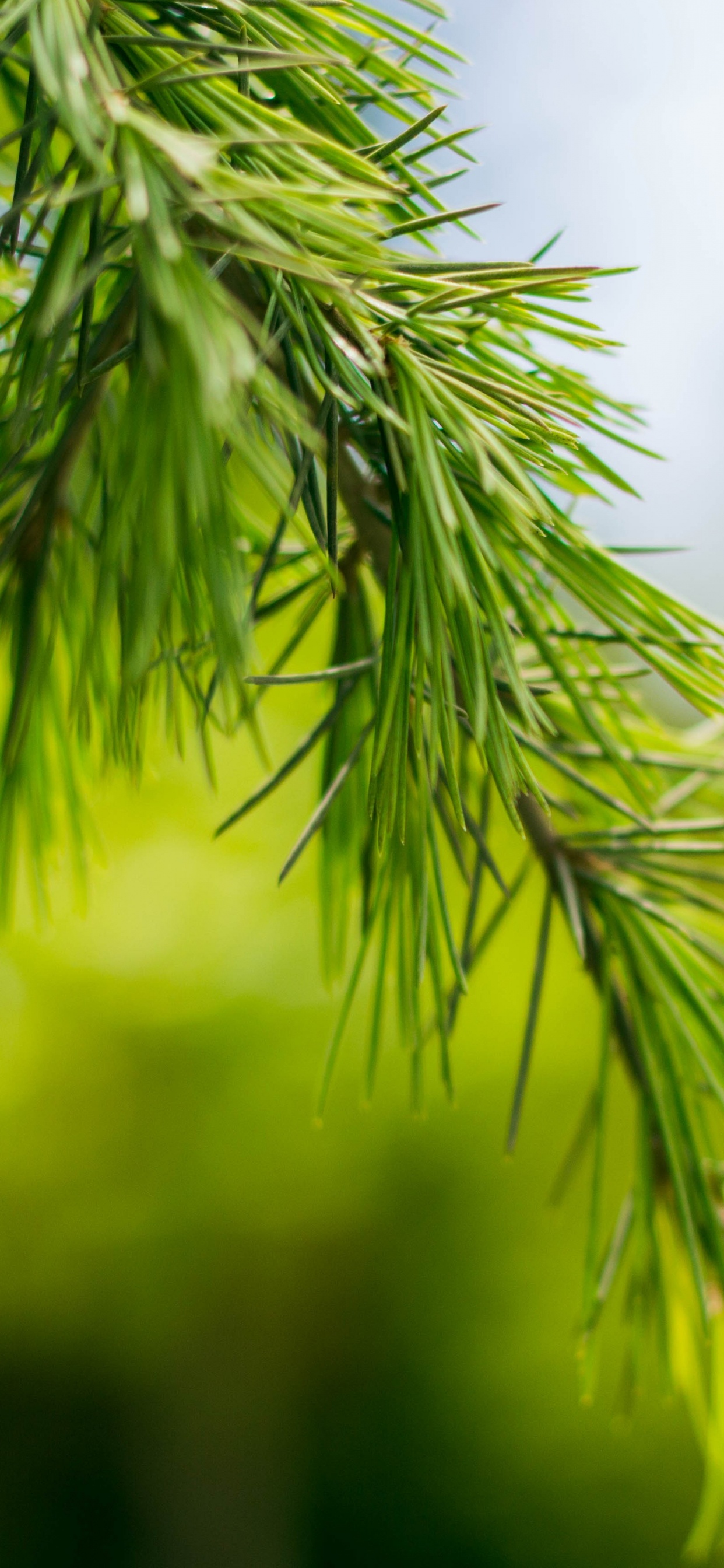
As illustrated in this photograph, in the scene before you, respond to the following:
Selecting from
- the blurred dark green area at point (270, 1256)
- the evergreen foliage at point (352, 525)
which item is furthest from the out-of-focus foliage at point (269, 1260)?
the evergreen foliage at point (352, 525)

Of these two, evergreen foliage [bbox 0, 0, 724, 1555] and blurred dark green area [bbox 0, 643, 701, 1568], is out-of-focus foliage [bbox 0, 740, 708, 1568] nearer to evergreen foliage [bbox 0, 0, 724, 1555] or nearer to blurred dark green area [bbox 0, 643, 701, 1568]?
blurred dark green area [bbox 0, 643, 701, 1568]

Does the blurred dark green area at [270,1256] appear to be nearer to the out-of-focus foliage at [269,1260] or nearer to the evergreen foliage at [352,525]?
the out-of-focus foliage at [269,1260]

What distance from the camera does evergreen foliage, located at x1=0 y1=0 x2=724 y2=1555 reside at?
0.15 m

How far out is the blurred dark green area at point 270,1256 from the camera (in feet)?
5.02

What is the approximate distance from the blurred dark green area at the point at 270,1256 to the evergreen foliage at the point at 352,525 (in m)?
1.02

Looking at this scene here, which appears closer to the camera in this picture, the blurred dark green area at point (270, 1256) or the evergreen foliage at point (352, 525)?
the evergreen foliage at point (352, 525)

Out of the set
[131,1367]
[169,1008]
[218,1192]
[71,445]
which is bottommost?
[131,1367]

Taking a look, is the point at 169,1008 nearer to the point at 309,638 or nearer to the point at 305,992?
the point at 305,992

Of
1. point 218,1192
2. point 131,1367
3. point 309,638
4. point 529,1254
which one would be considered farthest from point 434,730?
point 131,1367

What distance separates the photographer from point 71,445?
241 millimetres

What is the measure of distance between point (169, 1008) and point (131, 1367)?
2.69 feet

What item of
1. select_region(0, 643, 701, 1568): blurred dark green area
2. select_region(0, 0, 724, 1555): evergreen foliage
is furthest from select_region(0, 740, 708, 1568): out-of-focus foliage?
select_region(0, 0, 724, 1555): evergreen foliage

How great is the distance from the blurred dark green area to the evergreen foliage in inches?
40.3

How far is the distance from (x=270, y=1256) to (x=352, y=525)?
1.90 m
